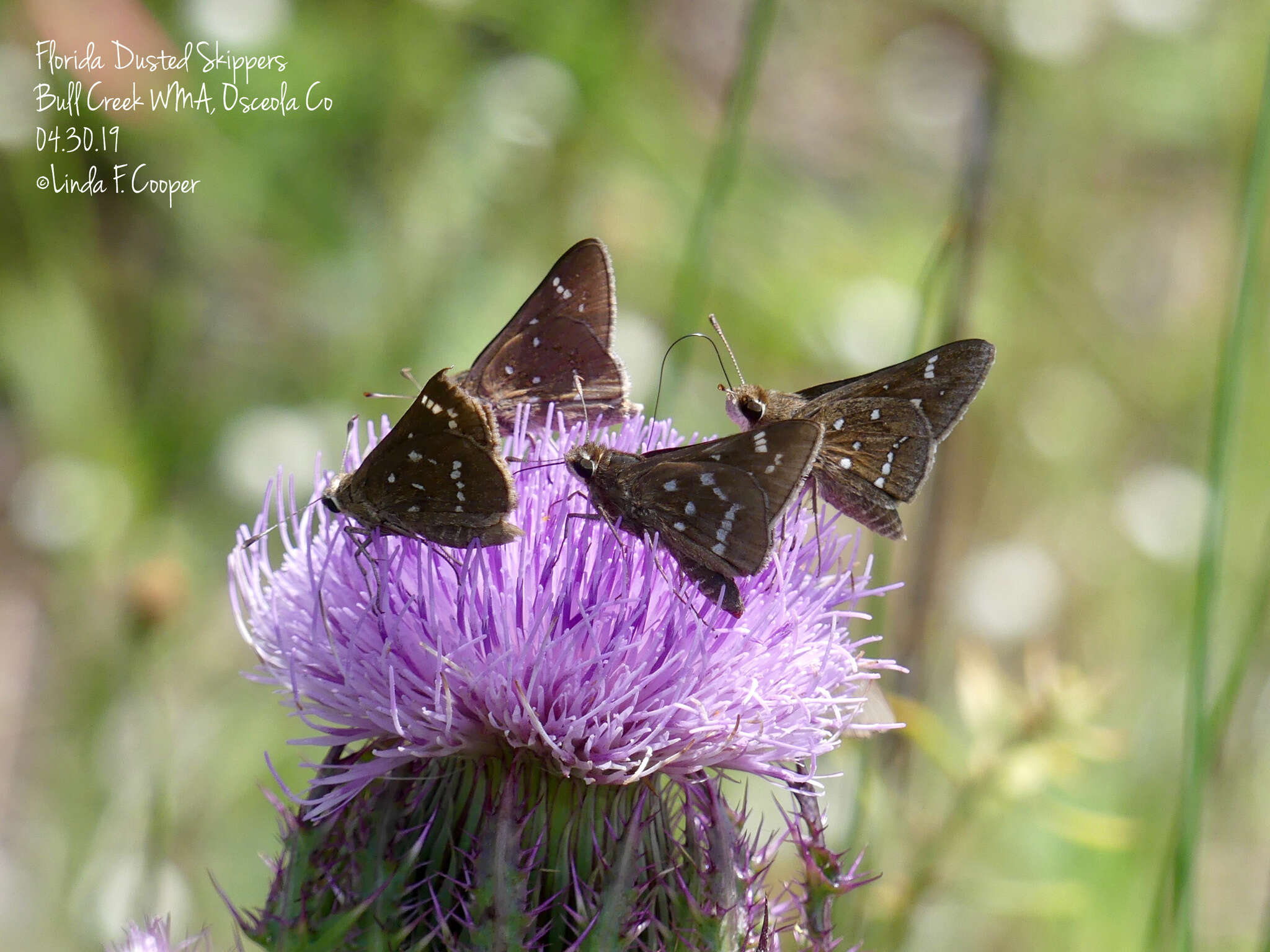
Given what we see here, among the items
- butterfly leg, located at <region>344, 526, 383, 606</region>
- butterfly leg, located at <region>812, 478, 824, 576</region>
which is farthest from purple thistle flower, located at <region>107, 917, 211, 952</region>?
Answer: butterfly leg, located at <region>812, 478, 824, 576</region>

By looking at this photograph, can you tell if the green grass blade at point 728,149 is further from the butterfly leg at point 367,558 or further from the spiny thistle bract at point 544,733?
the butterfly leg at point 367,558

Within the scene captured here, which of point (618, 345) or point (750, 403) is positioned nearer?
point (750, 403)

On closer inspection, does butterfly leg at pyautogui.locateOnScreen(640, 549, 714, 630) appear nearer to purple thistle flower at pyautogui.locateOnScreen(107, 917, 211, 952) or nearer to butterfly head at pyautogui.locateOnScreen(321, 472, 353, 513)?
butterfly head at pyautogui.locateOnScreen(321, 472, 353, 513)

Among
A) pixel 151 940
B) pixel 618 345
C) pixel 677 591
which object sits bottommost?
pixel 151 940

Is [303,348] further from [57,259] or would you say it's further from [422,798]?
[422,798]

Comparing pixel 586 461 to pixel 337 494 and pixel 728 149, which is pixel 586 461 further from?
pixel 728 149

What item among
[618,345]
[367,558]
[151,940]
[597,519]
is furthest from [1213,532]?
[618,345]

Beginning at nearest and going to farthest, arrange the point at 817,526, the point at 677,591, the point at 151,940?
the point at 151,940 → the point at 677,591 → the point at 817,526
